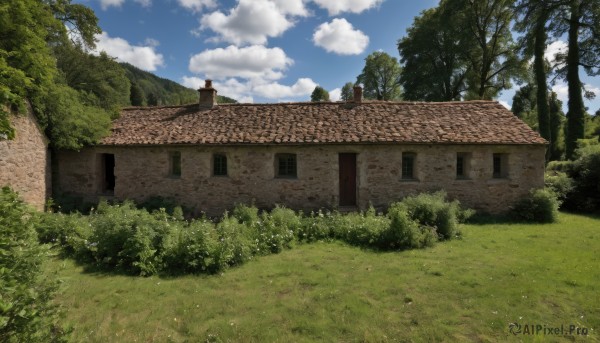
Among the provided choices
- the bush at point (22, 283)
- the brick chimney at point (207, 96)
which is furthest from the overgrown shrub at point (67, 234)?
the brick chimney at point (207, 96)

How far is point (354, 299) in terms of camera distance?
18.9 ft

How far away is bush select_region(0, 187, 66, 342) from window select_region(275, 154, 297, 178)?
10055 mm

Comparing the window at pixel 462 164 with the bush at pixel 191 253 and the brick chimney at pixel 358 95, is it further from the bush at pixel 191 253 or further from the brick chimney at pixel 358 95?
the bush at pixel 191 253

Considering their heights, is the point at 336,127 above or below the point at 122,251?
above

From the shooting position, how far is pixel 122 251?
7.37m

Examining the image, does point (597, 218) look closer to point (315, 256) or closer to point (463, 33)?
point (315, 256)

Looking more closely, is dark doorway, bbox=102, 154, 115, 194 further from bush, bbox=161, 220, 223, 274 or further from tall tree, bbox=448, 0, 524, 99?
tall tree, bbox=448, 0, 524, 99

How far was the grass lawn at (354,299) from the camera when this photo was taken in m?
4.79

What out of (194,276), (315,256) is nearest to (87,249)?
(194,276)

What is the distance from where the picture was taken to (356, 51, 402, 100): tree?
40062 mm

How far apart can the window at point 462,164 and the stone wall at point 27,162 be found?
52.2 ft

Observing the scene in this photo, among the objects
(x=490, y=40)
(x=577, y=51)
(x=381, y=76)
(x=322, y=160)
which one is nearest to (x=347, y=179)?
(x=322, y=160)

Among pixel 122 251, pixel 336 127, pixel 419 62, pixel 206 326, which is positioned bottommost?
pixel 206 326

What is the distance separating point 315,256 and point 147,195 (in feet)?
29.7
